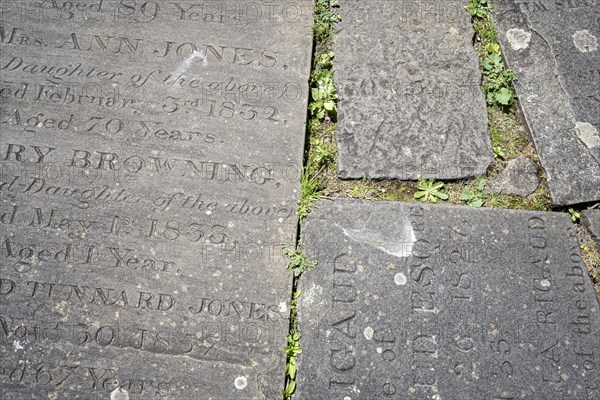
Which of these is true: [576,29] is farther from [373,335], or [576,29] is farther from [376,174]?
[373,335]

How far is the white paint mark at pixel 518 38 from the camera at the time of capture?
11.1ft

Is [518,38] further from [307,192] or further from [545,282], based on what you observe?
[307,192]

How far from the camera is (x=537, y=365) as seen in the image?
2633 mm

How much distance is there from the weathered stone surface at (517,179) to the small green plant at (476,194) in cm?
4

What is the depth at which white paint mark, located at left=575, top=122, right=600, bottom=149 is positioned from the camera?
3.09 m

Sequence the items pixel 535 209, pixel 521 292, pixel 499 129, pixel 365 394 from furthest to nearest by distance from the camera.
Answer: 1. pixel 499 129
2. pixel 535 209
3. pixel 521 292
4. pixel 365 394

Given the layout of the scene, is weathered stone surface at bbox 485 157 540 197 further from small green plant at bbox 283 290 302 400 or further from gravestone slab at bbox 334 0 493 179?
small green plant at bbox 283 290 302 400

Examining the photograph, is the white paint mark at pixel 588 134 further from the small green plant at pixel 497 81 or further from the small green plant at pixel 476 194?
the small green plant at pixel 476 194

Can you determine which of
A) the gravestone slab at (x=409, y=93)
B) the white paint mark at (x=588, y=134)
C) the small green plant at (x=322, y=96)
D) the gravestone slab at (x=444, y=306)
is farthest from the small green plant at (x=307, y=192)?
the white paint mark at (x=588, y=134)

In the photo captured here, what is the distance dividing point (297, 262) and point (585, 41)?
199cm

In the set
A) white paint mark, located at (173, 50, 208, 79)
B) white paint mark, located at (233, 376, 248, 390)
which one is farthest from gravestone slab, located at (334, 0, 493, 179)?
white paint mark, located at (233, 376, 248, 390)

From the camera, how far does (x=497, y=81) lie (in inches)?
129

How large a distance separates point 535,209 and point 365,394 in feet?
3.99

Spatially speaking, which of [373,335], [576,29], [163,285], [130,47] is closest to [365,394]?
[373,335]
